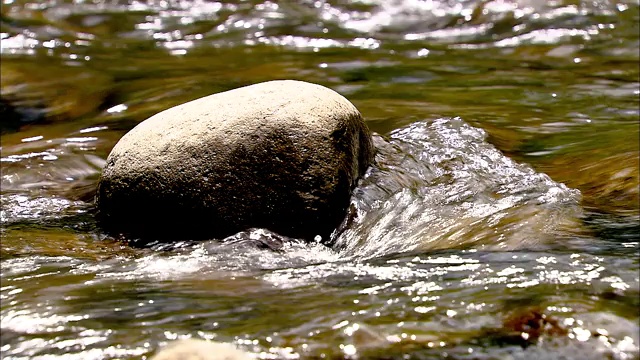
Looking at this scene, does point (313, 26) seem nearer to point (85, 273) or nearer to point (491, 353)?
point (85, 273)

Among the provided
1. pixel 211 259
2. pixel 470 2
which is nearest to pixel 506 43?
pixel 470 2

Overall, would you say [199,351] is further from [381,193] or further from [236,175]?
[381,193]

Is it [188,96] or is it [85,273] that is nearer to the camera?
[85,273]

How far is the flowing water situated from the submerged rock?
69 mm

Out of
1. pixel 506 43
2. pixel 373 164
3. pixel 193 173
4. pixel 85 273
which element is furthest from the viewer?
pixel 506 43

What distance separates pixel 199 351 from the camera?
285cm

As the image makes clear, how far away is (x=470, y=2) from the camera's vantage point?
36.9 ft

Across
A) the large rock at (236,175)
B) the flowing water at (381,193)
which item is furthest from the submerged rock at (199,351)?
the large rock at (236,175)

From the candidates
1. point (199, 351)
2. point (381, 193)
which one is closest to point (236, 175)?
point (381, 193)

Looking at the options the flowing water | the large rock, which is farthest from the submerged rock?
the large rock

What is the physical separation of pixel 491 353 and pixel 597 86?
5504 mm

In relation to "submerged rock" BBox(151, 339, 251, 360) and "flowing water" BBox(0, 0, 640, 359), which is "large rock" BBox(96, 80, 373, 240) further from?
"submerged rock" BBox(151, 339, 251, 360)

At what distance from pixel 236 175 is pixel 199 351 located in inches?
80.9

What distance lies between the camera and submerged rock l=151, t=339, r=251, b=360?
9.27 ft
